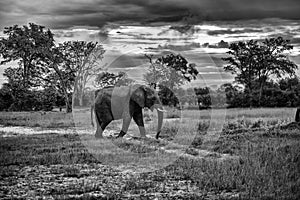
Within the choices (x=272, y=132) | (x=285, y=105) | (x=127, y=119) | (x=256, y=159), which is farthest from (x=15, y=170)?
(x=285, y=105)

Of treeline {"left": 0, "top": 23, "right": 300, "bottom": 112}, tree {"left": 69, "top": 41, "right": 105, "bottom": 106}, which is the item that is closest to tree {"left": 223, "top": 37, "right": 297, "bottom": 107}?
treeline {"left": 0, "top": 23, "right": 300, "bottom": 112}

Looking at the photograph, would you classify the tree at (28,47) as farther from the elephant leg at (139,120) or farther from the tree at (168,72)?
the elephant leg at (139,120)

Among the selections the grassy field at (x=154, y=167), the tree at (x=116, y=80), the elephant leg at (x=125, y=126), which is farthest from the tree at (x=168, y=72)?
the grassy field at (x=154, y=167)

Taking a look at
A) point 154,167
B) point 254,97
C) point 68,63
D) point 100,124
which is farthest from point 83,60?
point 154,167

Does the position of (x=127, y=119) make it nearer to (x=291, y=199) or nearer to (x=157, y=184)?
(x=157, y=184)

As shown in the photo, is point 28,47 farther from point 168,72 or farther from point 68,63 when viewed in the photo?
point 168,72

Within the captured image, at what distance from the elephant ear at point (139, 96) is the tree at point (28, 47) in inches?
999

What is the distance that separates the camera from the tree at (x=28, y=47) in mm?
40625

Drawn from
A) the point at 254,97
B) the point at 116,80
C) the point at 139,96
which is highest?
the point at 116,80

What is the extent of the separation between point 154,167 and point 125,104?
638 centimetres

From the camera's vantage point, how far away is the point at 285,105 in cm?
4256

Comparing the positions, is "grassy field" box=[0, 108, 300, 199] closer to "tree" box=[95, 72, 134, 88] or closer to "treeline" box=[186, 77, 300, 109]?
"tree" box=[95, 72, 134, 88]

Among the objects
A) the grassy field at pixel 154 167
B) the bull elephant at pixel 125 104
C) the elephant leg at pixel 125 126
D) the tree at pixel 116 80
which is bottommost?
the grassy field at pixel 154 167

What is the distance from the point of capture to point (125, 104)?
1675cm
